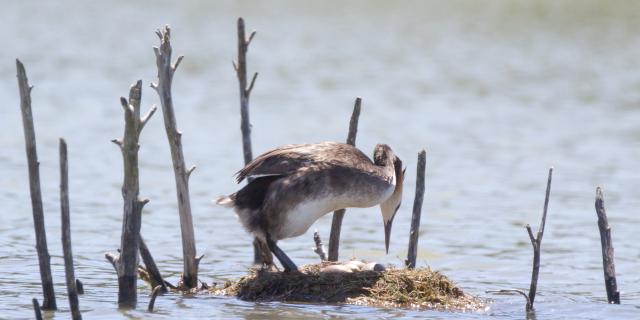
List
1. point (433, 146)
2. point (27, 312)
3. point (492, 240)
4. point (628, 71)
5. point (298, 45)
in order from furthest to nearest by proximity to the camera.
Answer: point (298, 45)
point (628, 71)
point (433, 146)
point (492, 240)
point (27, 312)

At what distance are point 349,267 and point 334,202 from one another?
54cm

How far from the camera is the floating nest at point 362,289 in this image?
388 inches

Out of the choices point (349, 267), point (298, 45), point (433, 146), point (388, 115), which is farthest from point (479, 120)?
point (349, 267)

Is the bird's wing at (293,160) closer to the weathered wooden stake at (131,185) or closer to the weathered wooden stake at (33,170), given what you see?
the weathered wooden stake at (131,185)

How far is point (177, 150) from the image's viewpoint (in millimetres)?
10250

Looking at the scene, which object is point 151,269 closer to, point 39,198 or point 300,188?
point 300,188

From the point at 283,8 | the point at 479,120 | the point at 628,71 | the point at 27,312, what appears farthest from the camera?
the point at 283,8

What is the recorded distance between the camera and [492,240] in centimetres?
1485

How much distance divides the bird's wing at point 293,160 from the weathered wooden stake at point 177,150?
0.51 metres

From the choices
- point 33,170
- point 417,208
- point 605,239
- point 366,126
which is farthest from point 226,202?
point 366,126

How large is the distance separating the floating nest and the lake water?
0.16 metres

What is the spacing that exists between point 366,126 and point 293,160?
13900mm

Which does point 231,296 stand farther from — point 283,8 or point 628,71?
point 283,8

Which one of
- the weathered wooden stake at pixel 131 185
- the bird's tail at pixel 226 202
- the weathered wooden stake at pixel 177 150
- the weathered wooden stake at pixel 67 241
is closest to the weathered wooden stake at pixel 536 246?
the bird's tail at pixel 226 202
